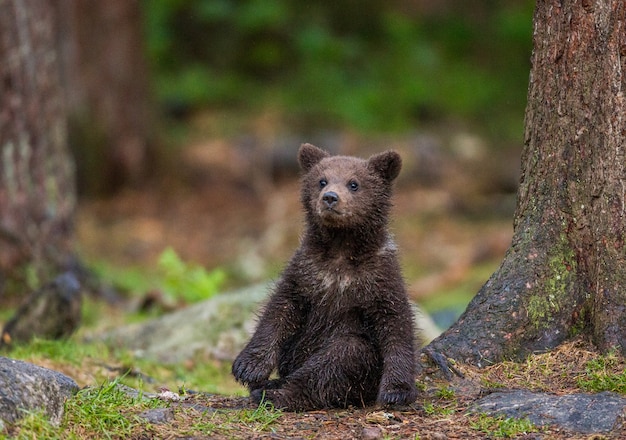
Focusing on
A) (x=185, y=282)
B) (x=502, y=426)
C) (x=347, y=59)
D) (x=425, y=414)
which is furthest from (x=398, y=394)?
(x=347, y=59)

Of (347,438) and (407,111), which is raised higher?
(407,111)

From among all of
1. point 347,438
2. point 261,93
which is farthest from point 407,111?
point 347,438

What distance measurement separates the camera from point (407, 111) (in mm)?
19391

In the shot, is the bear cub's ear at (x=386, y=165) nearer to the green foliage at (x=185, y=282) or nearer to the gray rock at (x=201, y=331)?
the gray rock at (x=201, y=331)

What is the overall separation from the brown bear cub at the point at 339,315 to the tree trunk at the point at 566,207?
61 centimetres

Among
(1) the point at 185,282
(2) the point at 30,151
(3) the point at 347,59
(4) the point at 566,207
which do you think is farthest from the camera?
(3) the point at 347,59

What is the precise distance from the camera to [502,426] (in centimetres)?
530

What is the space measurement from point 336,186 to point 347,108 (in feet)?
41.9

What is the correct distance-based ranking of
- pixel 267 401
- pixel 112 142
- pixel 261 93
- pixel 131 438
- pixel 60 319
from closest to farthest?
pixel 131 438 → pixel 267 401 → pixel 60 319 → pixel 112 142 → pixel 261 93

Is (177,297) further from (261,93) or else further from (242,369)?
(261,93)

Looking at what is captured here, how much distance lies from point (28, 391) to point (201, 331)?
411cm

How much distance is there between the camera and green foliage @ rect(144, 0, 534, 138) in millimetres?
19703

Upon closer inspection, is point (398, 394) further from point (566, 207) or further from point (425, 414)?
point (566, 207)

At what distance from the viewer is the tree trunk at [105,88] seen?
1692 centimetres
